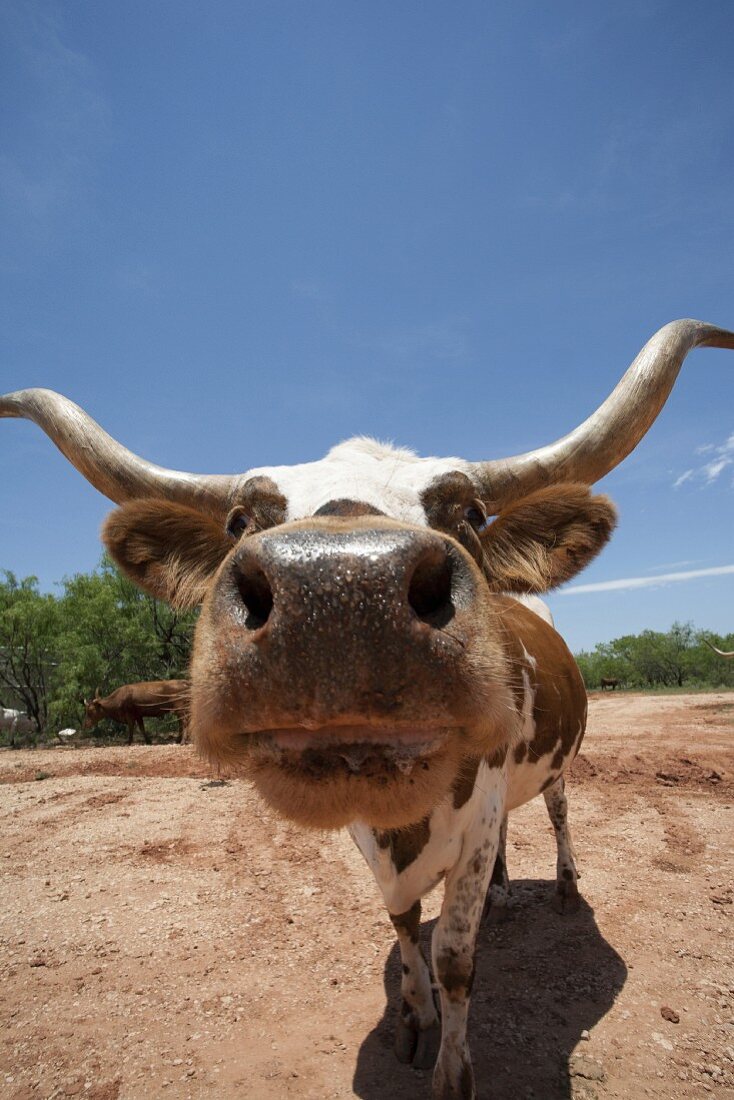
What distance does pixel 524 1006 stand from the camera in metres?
3.01

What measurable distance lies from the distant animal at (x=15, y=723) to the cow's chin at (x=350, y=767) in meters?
24.9

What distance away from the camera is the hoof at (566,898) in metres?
4.06

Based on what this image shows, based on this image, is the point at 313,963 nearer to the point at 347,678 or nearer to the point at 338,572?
the point at 347,678

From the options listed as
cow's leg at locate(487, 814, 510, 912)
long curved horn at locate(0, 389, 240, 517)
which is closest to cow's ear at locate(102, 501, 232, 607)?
long curved horn at locate(0, 389, 240, 517)

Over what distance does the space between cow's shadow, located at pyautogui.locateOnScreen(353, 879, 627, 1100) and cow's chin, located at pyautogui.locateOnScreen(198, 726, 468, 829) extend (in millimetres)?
2006

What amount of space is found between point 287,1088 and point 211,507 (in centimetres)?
273

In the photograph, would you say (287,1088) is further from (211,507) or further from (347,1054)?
(211,507)

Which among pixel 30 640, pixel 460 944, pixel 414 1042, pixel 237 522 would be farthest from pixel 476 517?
pixel 30 640

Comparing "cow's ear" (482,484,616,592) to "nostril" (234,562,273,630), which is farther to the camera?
"cow's ear" (482,484,616,592)

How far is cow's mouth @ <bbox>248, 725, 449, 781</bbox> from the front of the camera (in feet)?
4.39

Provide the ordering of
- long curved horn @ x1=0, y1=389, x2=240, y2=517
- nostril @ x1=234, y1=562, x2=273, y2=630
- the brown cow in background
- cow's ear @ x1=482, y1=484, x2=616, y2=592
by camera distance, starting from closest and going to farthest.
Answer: nostril @ x1=234, y1=562, x2=273, y2=630
cow's ear @ x1=482, y1=484, x2=616, y2=592
long curved horn @ x1=0, y1=389, x2=240, y2=517
the brown cow in background

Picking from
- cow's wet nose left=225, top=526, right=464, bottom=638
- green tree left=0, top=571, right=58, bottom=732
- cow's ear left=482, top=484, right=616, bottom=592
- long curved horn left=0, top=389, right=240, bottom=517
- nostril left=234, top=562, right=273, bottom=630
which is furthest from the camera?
green tree left=0, top=571, right=58, bottom=732

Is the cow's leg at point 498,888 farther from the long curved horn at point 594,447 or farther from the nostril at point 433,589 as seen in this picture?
the nostril at point 433,589

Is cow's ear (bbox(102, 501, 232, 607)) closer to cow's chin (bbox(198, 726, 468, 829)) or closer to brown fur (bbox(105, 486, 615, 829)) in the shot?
brown fur (bbox(105, 486, 615, 829))
